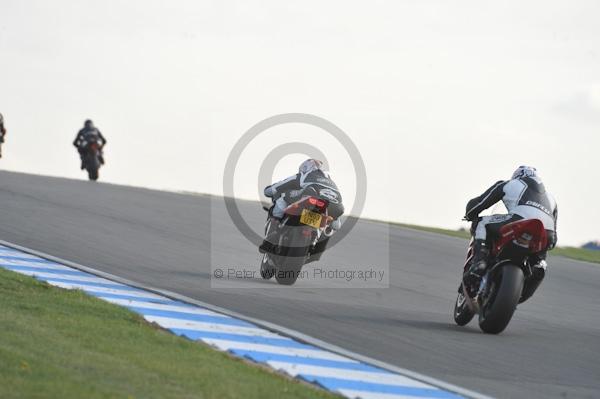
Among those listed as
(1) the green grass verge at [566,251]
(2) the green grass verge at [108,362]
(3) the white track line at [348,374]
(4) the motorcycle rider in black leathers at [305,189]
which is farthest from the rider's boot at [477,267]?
(1) the green grass verge at [566,251]

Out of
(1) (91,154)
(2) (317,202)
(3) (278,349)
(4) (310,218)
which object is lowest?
(3) (278,349)

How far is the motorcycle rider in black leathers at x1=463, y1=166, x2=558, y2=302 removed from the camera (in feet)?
38.6

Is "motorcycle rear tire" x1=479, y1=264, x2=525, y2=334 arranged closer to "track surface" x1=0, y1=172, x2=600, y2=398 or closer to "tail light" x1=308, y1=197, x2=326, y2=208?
"track surface" x1=0, y1=172, x2=600, y2=398

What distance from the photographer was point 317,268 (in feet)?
57.3

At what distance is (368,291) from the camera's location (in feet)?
49.6

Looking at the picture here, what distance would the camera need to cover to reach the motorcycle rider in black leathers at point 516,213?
38.6ft

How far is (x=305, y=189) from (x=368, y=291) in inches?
68.8

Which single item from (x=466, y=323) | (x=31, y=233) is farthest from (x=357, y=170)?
(x=31, y=233)

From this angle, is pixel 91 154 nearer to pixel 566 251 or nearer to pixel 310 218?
pixel 566 251

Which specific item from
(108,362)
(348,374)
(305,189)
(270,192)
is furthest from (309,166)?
(108,362)

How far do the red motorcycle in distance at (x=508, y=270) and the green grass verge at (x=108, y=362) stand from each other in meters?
3.36

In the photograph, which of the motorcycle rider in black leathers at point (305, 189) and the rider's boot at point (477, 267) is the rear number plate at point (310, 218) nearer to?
the motorcycle rider in black leathers at point (305, 189)

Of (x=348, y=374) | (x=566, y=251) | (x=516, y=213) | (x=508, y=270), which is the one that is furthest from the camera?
(x=566, y=251)

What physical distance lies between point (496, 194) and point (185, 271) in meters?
4.53
